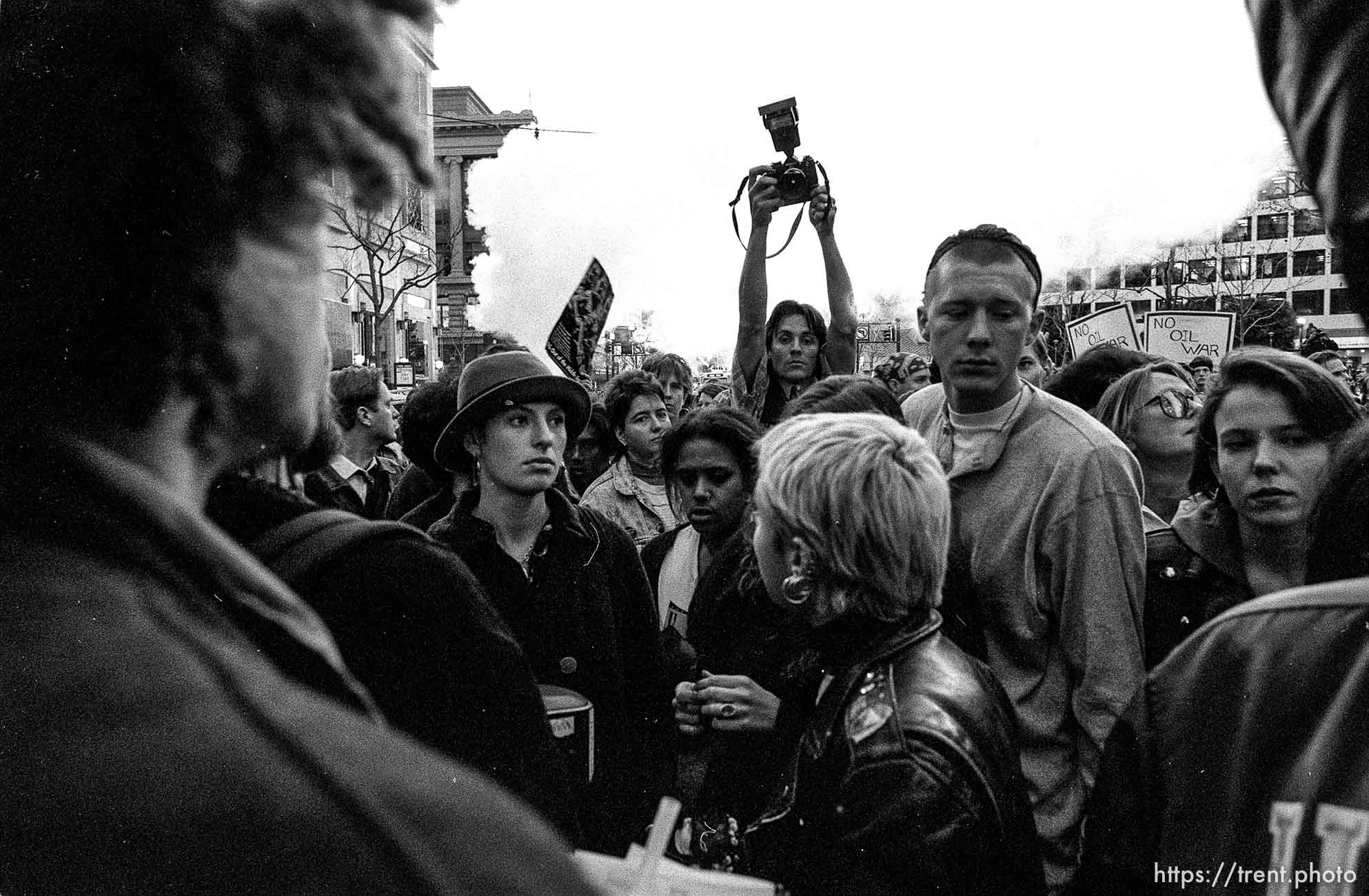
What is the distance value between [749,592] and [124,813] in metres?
1.95

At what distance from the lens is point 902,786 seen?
153 centimetres

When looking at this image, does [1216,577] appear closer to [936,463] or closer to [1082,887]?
[1082,887]

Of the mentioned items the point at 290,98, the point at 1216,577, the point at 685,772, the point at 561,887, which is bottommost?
the point at 685,772

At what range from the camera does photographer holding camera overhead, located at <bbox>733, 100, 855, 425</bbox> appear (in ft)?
5.23

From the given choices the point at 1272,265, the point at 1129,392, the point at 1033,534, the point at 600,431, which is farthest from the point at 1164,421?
the point at 600,431

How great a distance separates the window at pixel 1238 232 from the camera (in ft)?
3.74

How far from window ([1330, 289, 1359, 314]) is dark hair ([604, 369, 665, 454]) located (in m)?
4.69

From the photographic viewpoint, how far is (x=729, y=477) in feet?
11.7

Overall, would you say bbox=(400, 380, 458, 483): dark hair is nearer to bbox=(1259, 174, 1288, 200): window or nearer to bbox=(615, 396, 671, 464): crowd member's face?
bbox=(1259, 174, 1288, 200): window

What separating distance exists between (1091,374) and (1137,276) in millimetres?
2447

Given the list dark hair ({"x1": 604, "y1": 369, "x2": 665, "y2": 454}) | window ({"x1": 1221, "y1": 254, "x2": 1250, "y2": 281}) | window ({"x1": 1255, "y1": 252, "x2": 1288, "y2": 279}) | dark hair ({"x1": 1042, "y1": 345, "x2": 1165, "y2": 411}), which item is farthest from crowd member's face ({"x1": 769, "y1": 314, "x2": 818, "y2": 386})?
window ({"x1": 1255, "y1": 252, "x2": 1288, "y2": 279})

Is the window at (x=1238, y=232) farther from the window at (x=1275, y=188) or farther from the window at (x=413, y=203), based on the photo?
the window at (x=413, y=203)

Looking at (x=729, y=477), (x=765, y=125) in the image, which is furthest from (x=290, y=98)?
(x=729, y=477)

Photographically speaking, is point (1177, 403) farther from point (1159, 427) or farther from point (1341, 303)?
point (1341, 303)
